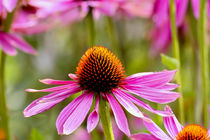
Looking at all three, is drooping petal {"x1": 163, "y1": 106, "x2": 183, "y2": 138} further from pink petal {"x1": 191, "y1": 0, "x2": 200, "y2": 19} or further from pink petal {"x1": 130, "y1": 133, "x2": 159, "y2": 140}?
pink petal {"x1": 191, "y1": 0, "x2": 200, "y2": 19}

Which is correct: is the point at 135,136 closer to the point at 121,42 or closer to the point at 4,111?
the point at 4,111

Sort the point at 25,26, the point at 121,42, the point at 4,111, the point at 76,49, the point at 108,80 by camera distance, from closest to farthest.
→ the point at 108,80
the point at 4,111
the point at 25,26
the point at 121,42
the point at 76,49

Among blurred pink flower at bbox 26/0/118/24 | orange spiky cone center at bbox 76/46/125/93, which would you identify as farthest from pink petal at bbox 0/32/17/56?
orange spiky cone center at bbox 76/46/125/93

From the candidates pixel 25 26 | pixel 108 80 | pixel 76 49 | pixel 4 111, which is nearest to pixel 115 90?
pixel 108 80

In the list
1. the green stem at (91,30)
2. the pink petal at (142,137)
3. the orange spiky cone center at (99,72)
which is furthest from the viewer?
the green stem at (91,30)

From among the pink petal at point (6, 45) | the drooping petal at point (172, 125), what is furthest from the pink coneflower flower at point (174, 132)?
the pink petal at point (6, 45)

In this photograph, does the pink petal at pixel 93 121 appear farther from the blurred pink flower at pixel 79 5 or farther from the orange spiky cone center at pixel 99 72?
the blurred pink flower at pixel 79 5

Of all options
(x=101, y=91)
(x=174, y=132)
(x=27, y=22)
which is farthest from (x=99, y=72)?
(x=27, y=22)

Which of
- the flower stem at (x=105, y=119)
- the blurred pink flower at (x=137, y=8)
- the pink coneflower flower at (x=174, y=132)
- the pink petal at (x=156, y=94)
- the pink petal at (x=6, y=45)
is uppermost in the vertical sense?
the blurred pink flower at (x=137, y=8)
